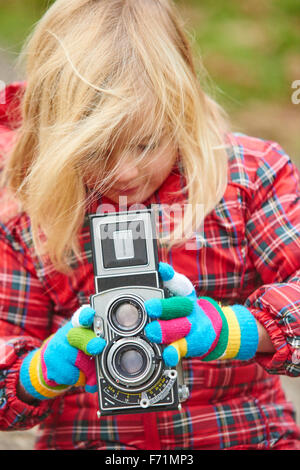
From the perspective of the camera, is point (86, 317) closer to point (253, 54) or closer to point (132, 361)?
point (132, 361)

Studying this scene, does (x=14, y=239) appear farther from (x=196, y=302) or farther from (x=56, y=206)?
(x=196, y=302)

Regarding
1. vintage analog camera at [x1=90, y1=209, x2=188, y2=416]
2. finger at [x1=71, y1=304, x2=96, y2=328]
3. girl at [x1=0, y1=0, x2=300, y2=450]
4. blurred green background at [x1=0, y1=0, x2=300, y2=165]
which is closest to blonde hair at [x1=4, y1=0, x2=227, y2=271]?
girl at [x1=0, y1=0, x2=300, y2=450]

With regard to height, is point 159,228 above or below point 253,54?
below

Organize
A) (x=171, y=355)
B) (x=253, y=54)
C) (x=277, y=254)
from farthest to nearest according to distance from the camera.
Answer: (x=253, y=54) < (x=277, y=254) < (x=171, y=355)

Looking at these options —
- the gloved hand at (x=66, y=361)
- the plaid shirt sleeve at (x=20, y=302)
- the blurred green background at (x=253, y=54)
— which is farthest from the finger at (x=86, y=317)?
the blurred green background at (x=253, y=54)

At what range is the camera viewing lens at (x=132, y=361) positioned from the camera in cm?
109

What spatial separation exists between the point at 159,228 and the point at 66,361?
32 cm

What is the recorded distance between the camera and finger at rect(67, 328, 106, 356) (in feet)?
3.51

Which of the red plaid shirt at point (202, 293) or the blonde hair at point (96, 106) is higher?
the blonde hair at point (96, 106)

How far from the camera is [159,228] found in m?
1.31

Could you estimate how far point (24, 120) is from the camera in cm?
128

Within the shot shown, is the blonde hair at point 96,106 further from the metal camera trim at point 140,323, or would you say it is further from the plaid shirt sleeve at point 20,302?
the metal camera trim at point 140,323

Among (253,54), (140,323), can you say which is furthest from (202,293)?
(253,54)

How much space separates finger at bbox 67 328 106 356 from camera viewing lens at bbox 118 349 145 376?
4cm
